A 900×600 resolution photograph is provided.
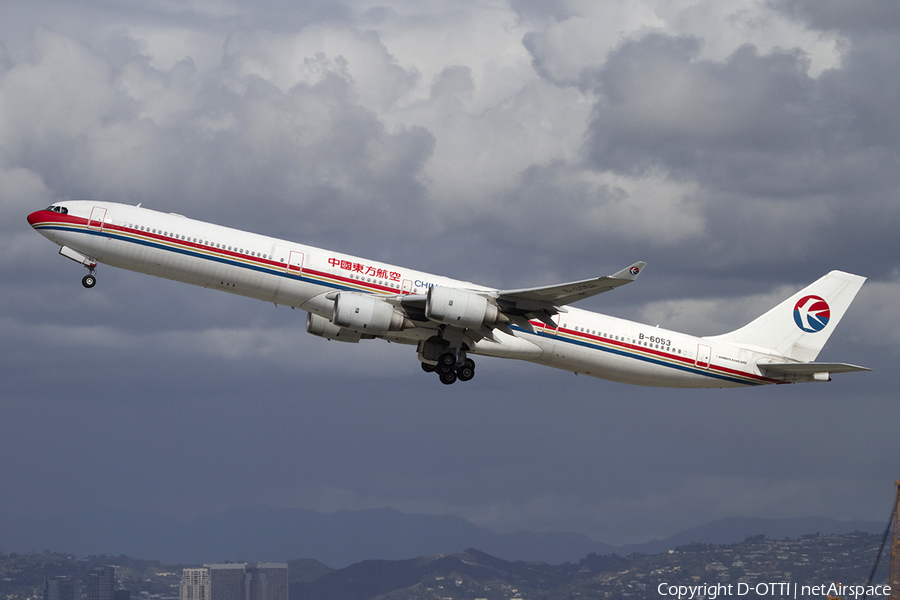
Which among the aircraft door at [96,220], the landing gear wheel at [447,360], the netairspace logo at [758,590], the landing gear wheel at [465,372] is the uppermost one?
the aircraft door at [96,220]

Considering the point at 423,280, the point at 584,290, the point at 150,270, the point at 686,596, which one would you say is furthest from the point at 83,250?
the point at 686,596

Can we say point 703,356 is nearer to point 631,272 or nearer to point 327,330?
point 631,272

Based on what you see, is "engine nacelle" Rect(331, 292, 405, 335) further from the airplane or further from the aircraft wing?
the aircraft wing

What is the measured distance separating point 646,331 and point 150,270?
27.3 m

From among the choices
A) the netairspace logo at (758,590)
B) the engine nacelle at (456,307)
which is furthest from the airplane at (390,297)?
the netairspace logo at (758,590)

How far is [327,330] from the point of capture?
178 ft

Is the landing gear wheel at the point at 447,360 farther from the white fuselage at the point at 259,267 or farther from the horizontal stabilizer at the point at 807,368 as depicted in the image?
the horizontal stabilizer at the point at 807,368

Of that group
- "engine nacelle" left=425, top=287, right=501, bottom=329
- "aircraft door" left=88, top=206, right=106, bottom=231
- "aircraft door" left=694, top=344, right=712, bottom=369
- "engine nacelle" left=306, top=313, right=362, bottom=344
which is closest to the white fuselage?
"aircraft door" left=88, top=206, right=106, bottom=231

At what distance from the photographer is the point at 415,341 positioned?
5269cm

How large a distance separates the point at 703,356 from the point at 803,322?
971 centimetres

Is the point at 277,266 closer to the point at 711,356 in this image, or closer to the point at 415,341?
the point at 415,341

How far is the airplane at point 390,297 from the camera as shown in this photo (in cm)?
4791

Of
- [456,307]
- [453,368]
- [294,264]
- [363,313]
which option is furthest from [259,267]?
[453,368]

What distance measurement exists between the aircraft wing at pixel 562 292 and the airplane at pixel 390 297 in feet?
0.18
